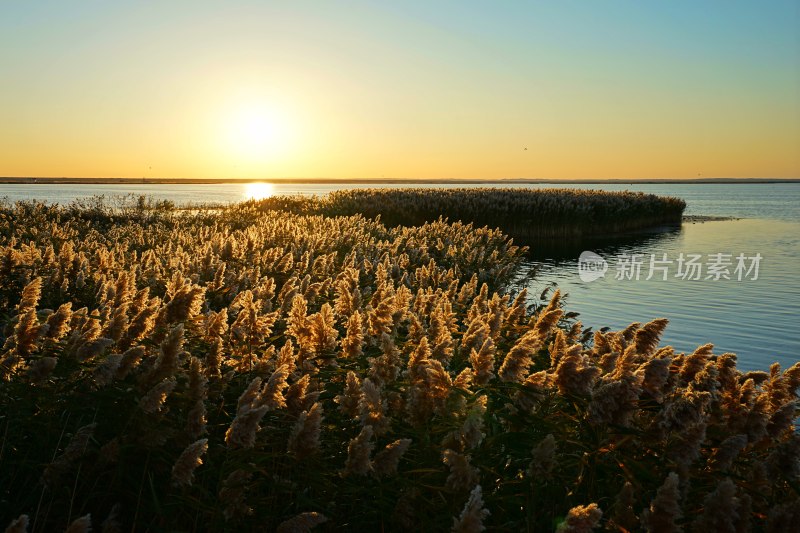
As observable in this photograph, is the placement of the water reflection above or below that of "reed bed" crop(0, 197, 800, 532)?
below

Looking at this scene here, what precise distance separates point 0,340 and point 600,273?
21850 millimetres

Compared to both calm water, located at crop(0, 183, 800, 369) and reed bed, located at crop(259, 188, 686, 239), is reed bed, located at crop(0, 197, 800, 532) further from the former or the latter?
reed bed, located at crop(259, 188, 686, 239)

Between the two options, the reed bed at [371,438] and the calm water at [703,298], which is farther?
the calm water at [703,298]

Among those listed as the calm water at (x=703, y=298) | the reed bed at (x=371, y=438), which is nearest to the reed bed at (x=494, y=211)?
the calm water at (x=703, y=298)

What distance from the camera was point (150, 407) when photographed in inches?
142

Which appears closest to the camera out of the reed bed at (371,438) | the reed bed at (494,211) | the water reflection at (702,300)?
the reed bed at (371,438)

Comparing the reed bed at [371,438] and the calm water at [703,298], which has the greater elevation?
the reed bed at [371,438]

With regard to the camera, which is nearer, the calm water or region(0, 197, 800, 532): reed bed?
region(0, 197, 800, 532): reed bed

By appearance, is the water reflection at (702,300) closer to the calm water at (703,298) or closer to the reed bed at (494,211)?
the calm water at (703,298)

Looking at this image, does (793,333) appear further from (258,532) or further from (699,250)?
(699,250)

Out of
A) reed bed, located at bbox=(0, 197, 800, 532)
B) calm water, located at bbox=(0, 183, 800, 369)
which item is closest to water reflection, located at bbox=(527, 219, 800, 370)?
calm water, located at bbox=(0, 183, 800, 369)

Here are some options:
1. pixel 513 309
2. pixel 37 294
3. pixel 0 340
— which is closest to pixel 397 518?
pixel 513 309

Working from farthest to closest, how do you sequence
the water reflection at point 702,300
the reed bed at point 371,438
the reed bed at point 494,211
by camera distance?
the reed bed at point 494,211
the water reflection at point 702,300
the reed bed at point 371,438

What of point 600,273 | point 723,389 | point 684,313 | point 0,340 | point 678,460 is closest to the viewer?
point 678,460
